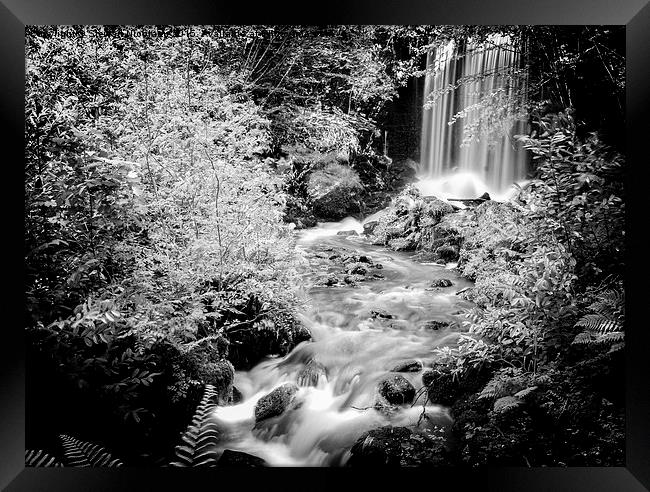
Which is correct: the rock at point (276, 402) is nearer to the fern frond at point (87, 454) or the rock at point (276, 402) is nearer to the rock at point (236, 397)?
the rock at point (236, 397)

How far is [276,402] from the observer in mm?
2053

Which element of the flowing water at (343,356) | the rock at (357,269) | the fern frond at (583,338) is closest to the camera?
the fern frond at (583,338)

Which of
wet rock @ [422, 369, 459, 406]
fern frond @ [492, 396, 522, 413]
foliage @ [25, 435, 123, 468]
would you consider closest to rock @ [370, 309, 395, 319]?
wet rock @ [422, 369, 459, 406]

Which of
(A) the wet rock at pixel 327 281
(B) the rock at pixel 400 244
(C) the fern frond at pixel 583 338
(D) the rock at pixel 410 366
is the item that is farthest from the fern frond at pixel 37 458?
(C) the fern frond at pixel 583 338

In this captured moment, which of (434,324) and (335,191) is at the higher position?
(335,191)

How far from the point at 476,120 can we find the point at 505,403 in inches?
61.4

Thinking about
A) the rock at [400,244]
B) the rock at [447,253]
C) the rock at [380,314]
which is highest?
the rock at [400,244]

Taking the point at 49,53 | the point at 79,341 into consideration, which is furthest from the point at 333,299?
the point at 49,53

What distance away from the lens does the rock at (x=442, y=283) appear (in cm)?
210

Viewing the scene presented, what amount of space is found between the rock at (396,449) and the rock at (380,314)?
23.3 inches

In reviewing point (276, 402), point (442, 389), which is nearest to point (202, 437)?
point (276, 402)

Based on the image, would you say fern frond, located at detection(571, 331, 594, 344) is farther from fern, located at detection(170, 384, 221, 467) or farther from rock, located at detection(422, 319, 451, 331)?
fern, located at detection(170, 384, 221, 467)

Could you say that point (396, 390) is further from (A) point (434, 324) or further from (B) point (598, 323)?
(B) point (598, 323)

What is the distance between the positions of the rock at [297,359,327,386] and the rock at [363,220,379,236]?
2.62ft
